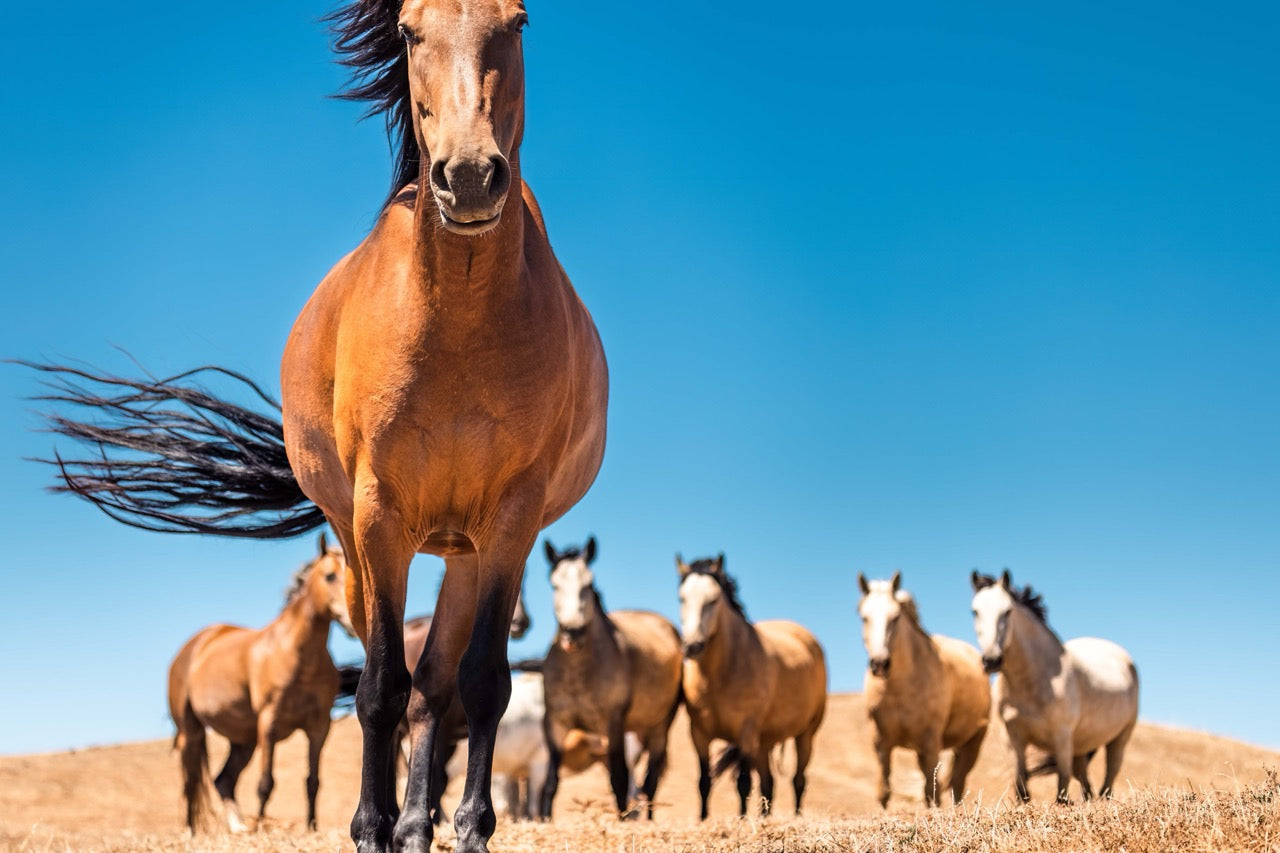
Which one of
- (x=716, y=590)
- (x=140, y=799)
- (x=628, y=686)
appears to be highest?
(x=716, y=590)

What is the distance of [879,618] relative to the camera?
Answer: 42.0 feet

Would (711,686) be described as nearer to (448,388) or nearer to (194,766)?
(194,766)

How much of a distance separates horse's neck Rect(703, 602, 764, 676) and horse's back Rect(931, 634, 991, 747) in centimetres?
207

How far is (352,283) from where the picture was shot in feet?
16.5

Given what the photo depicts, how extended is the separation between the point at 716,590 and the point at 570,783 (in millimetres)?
12094

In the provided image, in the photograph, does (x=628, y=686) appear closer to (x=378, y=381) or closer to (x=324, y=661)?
(x=324, y=661)

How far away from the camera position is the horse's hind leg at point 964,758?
46.6ft

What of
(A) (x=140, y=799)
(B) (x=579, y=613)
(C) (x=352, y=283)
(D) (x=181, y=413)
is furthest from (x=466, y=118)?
(A) (x=140, y=799)

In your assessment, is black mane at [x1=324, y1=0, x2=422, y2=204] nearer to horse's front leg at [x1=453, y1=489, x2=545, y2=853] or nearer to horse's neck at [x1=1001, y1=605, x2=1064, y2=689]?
horse's front leg at [x1=453, y1=489, x2=545, y2=853]

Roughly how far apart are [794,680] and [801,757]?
134 centimetres

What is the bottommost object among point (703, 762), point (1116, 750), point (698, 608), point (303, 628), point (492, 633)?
point (703, 762)

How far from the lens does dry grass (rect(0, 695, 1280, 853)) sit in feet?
14.8

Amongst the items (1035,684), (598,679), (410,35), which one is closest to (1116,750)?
(1035,684)

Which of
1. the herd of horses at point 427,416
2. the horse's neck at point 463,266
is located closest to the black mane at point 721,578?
the herd of horses at point 427,416
